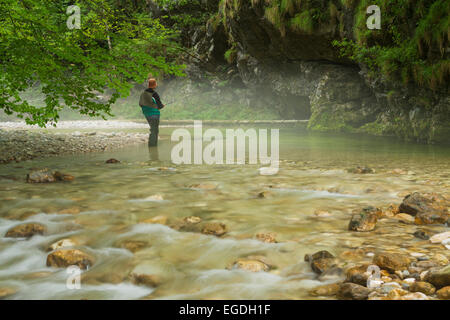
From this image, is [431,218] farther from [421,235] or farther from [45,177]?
[45,177]

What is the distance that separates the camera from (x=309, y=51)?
15156 mm

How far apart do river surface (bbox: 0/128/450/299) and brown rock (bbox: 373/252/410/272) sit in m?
0.17

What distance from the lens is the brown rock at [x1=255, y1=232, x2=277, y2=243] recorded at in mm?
A: 2748

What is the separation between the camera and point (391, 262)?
6.81ft

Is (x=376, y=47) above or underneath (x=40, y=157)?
above

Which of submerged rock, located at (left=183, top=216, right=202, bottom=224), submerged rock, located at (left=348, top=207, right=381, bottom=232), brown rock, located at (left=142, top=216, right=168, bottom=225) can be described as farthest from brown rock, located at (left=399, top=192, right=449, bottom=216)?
brown rock, located at (left=142, top=216, right=168, bottom=225)

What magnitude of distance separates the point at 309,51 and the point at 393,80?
16.4 feet

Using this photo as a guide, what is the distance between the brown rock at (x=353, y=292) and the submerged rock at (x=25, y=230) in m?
2.48

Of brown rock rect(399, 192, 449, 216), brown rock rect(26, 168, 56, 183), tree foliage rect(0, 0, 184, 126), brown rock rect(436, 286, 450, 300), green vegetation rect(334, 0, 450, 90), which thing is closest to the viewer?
brown rock rect(436, 286, 450, 300)

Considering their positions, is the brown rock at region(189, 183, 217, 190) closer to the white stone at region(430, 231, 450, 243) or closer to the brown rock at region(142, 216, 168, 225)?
the brown rock at region(142, 216, 168, 225)

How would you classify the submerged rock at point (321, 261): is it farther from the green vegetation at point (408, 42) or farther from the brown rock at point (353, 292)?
the green vegetation at point (408, 42)

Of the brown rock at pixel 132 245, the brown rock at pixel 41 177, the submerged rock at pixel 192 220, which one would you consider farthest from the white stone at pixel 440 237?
the brown rock at pixel 41 177
